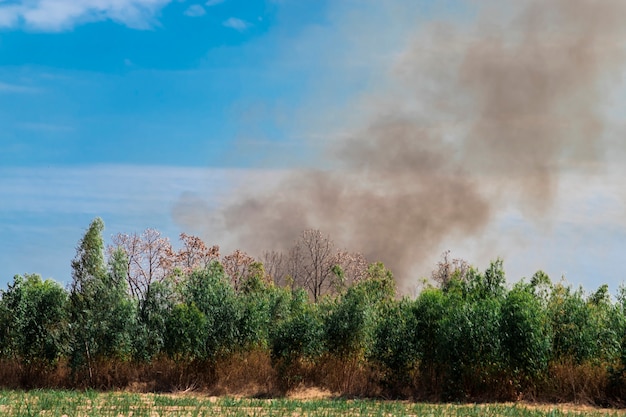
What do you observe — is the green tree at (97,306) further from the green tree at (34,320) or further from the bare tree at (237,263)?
the bare tree at (237,263)

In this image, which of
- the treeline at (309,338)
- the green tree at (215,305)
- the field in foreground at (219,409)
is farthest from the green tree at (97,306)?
the field in foreground at (219,409)

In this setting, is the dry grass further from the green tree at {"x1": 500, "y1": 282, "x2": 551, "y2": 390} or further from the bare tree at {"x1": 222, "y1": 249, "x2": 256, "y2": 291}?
the bare tree at {"x1": 222, "y1": 249, "x2": 256, "y2": 291}

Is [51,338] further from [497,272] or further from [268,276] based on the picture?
[268,276]

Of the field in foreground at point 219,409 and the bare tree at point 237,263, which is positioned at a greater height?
the bare tree at point 237,263

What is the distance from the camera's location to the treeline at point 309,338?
2642 centimetres

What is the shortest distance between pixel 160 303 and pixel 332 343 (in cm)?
898

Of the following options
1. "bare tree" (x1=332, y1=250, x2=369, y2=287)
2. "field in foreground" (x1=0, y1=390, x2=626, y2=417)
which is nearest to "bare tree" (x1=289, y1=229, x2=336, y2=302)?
"bare tree" (x1=332, y1=250, x2=369, y2=287)

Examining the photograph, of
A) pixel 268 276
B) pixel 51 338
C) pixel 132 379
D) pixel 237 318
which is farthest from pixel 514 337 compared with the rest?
pixel 268 276

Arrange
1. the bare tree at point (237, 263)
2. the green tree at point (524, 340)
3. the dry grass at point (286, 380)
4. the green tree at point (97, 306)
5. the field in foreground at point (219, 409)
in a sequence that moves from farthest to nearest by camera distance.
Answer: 1. the bare tree at point (237, 263)
2. the green tree at point (97, 306)
3. the green tree at point (524, 340)
4. the dry grass at point (286, 380)
5. the field in foreground at point (219, 409)

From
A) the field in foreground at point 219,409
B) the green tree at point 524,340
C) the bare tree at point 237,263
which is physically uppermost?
the bare tree at point 237,263

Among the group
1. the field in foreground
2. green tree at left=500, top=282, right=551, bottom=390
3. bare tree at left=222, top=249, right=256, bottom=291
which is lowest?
the field in foreground

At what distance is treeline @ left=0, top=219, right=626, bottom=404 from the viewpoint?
26.4 meters

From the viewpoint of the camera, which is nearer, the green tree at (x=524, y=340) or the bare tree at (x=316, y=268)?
the green tree at (x=524, y=340)

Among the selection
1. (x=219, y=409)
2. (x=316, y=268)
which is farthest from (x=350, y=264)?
(x=219, y=409)
